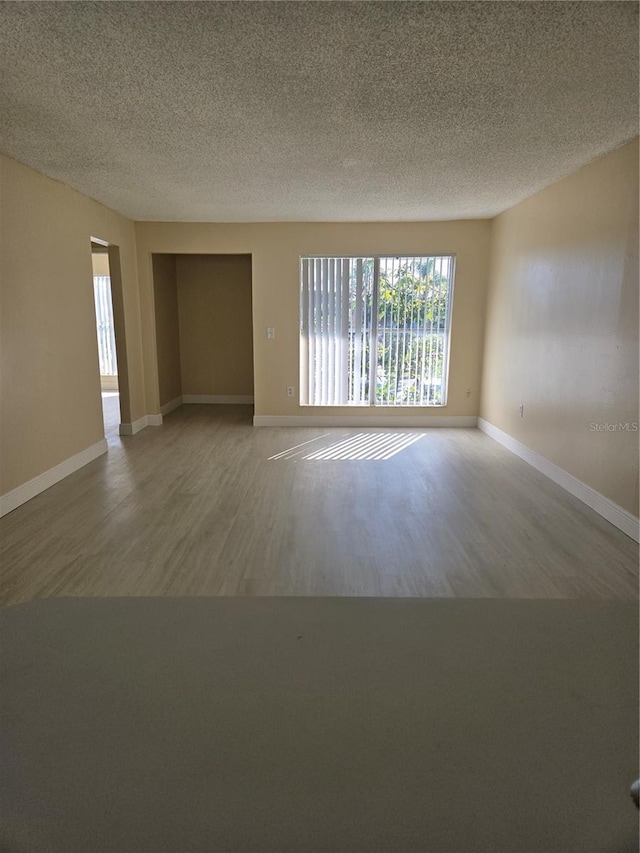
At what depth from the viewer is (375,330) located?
6102mm

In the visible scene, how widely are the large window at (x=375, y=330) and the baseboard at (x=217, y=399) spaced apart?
1674 mm

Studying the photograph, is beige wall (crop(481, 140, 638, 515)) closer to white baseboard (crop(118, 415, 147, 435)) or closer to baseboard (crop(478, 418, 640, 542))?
baseboard (crop(478, 418, 640, 542))

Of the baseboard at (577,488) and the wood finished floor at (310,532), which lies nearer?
the wood finished floor at (310,532)

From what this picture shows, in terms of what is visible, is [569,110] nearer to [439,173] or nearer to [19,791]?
[439,173]

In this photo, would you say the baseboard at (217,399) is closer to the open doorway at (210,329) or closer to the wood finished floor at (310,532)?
the open doorway at (210,329)

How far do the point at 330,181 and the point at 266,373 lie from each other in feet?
8.76

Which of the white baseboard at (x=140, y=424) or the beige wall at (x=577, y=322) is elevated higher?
the beige wall at (x=577, y=322)

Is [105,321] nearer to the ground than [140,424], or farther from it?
farther from it

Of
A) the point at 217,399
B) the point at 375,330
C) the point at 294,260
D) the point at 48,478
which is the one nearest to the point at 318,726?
the point at 48,478

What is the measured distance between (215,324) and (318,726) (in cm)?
661

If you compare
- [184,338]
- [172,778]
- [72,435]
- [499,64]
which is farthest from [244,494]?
[184,338]

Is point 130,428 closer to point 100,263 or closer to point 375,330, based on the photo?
point 375,330

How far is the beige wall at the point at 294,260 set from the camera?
586 centimetres

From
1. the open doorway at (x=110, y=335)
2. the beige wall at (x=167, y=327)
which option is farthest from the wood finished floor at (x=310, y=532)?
the beige wall at (x=167, y=327)
